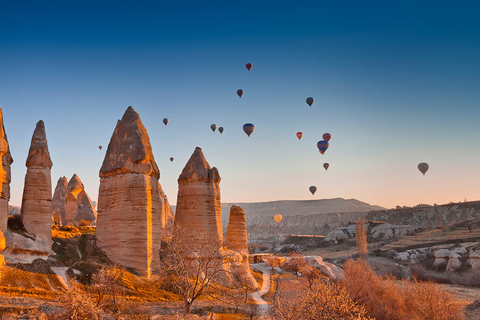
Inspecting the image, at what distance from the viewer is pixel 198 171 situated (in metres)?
28.7

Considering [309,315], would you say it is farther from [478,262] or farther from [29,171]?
[478,262]

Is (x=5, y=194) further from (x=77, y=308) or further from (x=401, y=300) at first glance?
(x=401, y=300)

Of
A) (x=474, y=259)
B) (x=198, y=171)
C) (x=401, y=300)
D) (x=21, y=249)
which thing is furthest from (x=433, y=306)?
(x=474, y=259)

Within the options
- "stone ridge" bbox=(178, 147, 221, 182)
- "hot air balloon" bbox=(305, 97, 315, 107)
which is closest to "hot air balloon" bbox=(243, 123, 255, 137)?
"hot air balloon" bbox=(305, 97, 315, 107)

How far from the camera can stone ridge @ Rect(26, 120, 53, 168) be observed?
2198cm

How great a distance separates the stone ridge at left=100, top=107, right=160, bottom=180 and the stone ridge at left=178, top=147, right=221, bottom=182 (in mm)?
4189

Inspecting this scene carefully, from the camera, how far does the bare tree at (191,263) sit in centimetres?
1868

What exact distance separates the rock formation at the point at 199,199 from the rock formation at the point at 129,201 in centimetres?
366

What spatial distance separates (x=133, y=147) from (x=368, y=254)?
140ft

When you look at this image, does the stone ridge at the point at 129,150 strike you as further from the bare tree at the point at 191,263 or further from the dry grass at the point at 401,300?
the dry grass at the point at 401,300

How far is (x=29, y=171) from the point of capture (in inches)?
866

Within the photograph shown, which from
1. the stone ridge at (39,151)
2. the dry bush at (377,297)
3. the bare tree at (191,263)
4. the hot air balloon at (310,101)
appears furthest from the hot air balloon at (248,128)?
the stone ridge at (39,151)

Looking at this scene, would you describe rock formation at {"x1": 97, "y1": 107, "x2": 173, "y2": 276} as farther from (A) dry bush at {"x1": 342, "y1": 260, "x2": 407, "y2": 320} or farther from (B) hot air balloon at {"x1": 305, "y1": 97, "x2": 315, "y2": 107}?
(B) hot air balloon at {"x1": 305, "y1": 97, "x2": 315, "y2": 107}

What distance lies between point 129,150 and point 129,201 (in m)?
3.13
